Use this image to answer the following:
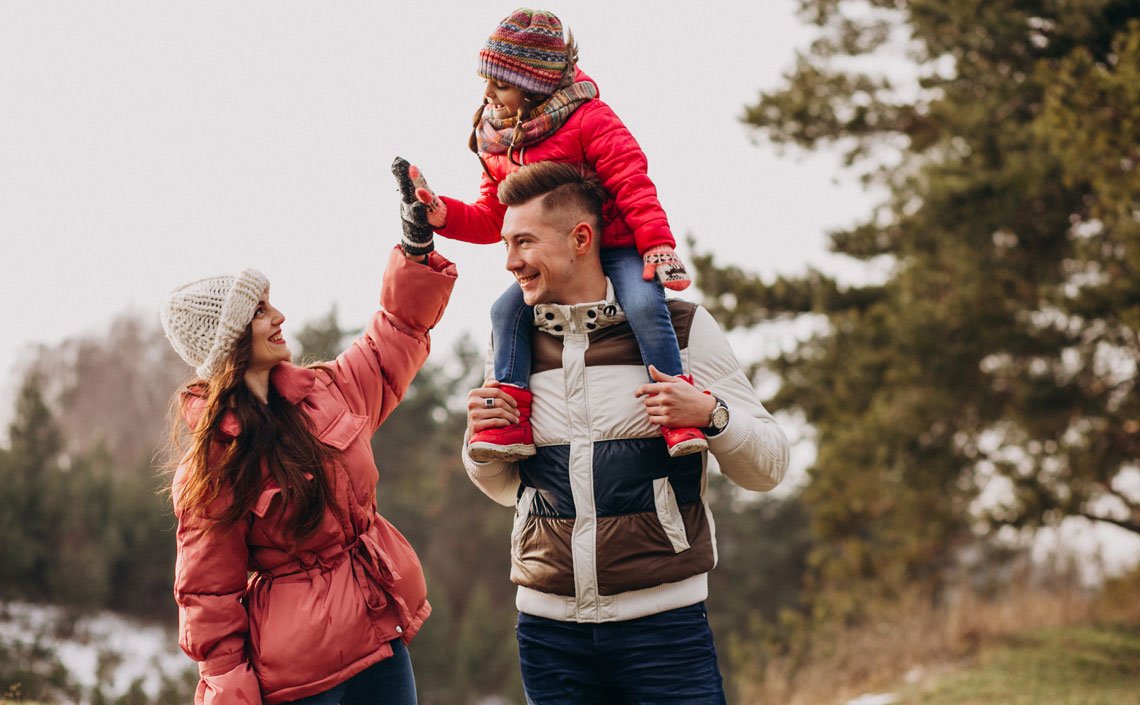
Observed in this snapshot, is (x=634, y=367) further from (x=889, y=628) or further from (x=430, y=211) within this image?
(x=889, y=628)

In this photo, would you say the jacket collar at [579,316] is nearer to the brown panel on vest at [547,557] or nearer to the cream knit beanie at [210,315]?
the brown panel on vest at [547,557]

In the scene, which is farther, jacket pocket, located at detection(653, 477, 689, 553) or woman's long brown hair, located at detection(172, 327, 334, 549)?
woman's long brown hair, located at detection(172, 327, 334, 549)

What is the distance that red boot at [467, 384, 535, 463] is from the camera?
2.34 m

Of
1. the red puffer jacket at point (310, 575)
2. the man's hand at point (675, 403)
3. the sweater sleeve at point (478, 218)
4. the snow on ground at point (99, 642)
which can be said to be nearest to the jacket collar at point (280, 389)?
the red puffer jacket at point (310, 575)

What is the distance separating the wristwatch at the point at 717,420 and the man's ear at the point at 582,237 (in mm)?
490

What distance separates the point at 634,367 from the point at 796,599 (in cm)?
2394

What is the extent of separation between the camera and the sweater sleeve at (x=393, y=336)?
2.76 metres

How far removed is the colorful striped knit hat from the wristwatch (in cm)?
98

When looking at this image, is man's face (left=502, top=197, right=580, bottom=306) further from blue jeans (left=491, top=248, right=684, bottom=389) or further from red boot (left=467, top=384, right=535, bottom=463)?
red boot (left=467, top=384, right=535, bottom=463)

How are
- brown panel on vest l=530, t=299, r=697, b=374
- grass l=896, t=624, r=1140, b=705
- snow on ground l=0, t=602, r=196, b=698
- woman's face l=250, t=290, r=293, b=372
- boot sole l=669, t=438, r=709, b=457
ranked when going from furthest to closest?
snow on ground l=0, t=602, r=196, b=698 → grass l=896, t=624, r=1140, b=705 → woman's face l=250, t=290, r=293, b=372 → brown panel on vest l=530, t=299, r=697, b=374 → boot sole l=669, t=438, r=709, b=457

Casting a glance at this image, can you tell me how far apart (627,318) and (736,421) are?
14.0 inches

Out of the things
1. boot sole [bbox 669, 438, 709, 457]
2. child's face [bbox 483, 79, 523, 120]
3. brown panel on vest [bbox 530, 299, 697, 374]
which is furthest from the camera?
child's face [bbox 483, 79, 523, 120]

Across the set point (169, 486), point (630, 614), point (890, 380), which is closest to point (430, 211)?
point (169, 486)

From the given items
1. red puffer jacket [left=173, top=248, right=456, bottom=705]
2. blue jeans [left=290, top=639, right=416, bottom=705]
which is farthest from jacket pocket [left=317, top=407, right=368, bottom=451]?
blue jeans [left=290, top=639, right=416, bottom=705]
